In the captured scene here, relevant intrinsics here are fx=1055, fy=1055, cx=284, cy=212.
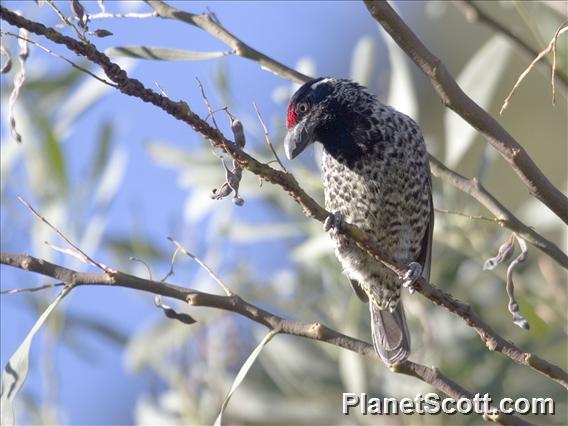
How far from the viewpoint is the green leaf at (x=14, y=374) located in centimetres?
181

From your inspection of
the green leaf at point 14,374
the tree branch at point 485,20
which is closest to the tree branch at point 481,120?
the tree branch at point 485,20

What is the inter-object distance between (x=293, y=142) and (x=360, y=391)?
A: 2.44ft

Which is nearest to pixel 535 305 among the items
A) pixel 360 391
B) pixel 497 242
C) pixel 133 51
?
pixel 497 242

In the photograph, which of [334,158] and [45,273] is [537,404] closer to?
[334,158]

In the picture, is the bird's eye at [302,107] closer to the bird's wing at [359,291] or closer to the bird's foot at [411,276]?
the bird's wing at [359,291]

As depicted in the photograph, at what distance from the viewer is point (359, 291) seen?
311 centimetres

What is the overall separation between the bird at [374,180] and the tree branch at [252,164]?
3.18 feet

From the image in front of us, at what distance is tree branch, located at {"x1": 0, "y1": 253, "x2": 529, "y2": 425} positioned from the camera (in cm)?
165

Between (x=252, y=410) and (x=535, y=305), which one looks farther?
(x=252, y=410)

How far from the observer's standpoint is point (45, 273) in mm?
1659

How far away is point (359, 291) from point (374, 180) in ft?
1.23

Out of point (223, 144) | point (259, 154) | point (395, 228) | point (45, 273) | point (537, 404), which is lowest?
point (45, 273)

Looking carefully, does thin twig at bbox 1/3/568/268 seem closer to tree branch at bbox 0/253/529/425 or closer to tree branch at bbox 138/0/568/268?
tree branch at bbox 138/0/568/268

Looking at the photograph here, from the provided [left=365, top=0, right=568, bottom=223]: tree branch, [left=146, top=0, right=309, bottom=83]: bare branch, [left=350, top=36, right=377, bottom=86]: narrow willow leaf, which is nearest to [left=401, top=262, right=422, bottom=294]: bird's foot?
[left=365, top=0, right=568, bottom=223]: tree branch
